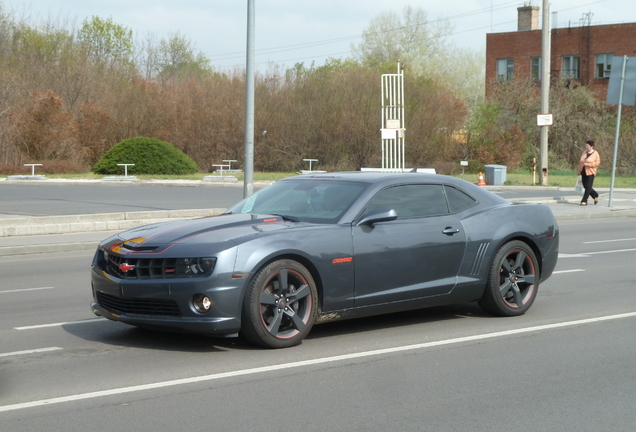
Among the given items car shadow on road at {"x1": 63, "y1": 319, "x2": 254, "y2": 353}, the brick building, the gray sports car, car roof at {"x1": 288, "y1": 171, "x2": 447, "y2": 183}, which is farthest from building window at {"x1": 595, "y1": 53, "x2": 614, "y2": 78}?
car shadow on road at {"x1": 63, "y1": 319, "x2": 254, "y2": 353}

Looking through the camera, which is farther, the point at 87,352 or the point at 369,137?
the point at 369,137

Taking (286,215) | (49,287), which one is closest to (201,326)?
(286,215)

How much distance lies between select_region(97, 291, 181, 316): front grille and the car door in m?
1.62

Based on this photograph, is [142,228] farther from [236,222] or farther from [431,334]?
[431,334]

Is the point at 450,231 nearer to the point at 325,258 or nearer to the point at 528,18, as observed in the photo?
the point at 325,258

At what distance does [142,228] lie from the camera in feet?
24.5

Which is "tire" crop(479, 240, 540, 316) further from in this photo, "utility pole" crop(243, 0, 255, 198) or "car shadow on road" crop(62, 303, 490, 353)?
"utility pole" crop(243, 0, 255, 198)

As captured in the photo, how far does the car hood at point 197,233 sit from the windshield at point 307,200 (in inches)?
10.8

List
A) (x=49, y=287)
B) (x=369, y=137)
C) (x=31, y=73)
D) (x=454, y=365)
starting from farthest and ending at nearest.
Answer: (x=31, y=73) < (x=369, y=137) < (x=49, y=287) < (x=454, y=365)

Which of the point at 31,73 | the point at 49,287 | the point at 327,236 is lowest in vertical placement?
the point at 49,287

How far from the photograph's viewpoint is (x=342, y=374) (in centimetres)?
623

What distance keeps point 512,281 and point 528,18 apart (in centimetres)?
6293

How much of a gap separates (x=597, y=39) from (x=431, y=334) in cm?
5872

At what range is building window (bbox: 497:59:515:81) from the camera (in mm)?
64875
